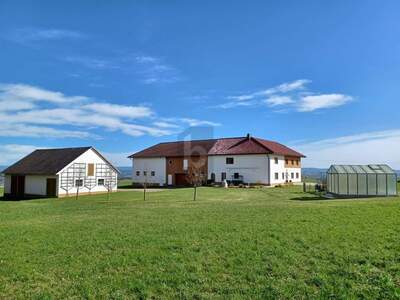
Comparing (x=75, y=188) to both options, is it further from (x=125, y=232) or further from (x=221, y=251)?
(x=221, y=251)

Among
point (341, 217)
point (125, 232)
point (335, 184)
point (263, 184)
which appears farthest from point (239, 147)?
point (125, 232)

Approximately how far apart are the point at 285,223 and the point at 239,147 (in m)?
37.8

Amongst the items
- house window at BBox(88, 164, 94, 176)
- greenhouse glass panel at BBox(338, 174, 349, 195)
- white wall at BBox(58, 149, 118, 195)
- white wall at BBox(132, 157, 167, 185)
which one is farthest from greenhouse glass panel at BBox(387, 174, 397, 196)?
white wall at BBox(132, 157, 167, 185)

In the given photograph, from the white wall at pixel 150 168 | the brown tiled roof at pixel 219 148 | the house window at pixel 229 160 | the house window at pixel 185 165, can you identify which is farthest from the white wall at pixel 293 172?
the white wall at pixel 150 168

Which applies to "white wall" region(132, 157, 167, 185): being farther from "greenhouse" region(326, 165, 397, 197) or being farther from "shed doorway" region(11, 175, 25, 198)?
"greenhouse" region(326, 165, 397, 197)

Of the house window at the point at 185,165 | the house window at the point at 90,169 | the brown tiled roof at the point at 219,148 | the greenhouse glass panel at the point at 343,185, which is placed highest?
the brown tiled roof at the point at 219,148

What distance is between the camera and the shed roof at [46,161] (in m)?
38.6

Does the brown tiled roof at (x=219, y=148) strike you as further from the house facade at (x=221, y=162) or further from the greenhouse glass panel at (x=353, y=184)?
the greenhouse glass panel at (x=353, y=184)

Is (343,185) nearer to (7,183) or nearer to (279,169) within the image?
(279,169)

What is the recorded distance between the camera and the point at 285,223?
42.7 ft

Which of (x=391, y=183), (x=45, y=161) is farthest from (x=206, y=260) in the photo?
(x=45, y=161)

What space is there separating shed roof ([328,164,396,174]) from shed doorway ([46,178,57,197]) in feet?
93.2

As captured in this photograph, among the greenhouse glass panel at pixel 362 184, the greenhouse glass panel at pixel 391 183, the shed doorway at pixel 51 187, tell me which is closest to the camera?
the greenhouse glass panel at pixel 391 183

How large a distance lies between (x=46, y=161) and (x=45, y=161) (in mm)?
216
